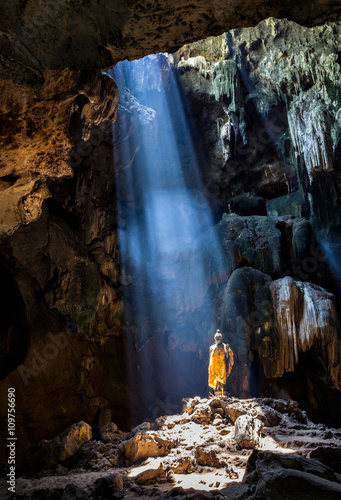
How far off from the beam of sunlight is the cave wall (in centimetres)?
14

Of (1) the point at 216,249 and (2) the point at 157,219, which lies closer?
(1) the point at 216,249

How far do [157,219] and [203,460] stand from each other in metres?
7.89

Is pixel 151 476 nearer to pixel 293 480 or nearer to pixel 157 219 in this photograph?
pixel 293 480

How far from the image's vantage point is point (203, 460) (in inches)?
129

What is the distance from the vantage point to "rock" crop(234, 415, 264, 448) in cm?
360

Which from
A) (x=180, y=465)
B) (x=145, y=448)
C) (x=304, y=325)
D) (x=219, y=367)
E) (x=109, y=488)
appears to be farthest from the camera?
(x=304, y=325)

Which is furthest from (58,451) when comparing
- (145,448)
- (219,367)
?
(219,367)

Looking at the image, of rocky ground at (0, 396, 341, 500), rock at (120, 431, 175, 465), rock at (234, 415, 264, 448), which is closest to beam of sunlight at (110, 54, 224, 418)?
rocky ground at (0, 396, 341, 500)

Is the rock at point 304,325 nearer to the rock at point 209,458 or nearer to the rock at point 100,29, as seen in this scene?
the rock at point 209,458

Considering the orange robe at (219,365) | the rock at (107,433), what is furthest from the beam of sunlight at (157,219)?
the rock at (107,433)

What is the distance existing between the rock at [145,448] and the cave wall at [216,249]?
3.38m

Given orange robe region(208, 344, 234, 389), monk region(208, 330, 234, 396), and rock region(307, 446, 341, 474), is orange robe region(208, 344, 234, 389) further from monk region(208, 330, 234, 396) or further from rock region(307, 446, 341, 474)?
rock region(307, 446, 341, 474)

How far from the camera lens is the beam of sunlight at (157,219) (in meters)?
8.91

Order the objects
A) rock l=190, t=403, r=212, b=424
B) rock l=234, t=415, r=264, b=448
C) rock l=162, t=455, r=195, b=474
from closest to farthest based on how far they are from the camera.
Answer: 1. rock l=162, t=455, r=195, b=474
2. rock l=234, t=415, r=264, b=448
3. rock l=190, t=403, r=212, b=424
